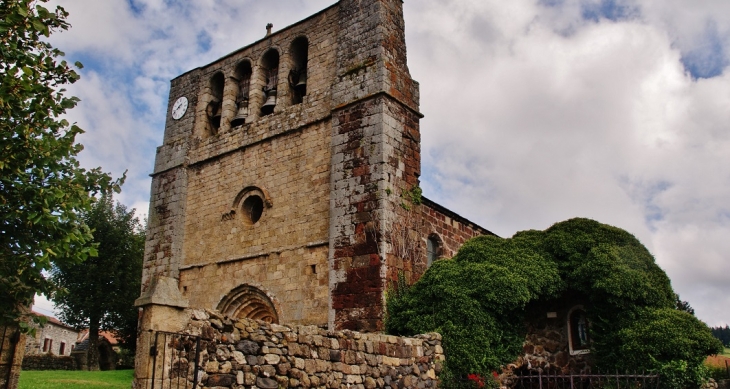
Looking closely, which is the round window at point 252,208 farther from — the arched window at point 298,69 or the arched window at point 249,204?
the arched window at point 298,69

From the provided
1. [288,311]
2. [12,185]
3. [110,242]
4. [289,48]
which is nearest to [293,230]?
[288,311]

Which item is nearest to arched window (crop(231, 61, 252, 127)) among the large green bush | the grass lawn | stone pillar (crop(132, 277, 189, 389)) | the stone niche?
the large green bush

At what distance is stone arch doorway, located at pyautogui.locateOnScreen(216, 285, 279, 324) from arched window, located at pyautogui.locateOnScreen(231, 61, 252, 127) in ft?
15.1

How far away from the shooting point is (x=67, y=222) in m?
9.32

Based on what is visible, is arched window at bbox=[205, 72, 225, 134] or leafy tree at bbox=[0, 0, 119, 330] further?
arched window at bbox=[205, 72, 225, 134]

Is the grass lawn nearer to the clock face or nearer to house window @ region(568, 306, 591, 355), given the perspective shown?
the clock face

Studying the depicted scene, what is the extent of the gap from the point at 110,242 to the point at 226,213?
16.4 m

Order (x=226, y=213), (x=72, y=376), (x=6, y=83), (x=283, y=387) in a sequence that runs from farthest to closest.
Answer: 1. (x=72, y=376)
2. (x=226, y=213)
3. (x=6, y=83)
4. (x=283, y=387)

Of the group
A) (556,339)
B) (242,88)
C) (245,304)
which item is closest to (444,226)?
(556,339)

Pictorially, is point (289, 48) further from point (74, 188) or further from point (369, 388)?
point (369, 388)

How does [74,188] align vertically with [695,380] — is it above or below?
above

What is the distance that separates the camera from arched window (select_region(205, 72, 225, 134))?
17562mm

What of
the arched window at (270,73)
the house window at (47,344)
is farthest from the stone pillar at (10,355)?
the house window at (47,344)

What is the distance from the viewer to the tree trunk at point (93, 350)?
27.0 metres
